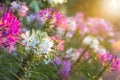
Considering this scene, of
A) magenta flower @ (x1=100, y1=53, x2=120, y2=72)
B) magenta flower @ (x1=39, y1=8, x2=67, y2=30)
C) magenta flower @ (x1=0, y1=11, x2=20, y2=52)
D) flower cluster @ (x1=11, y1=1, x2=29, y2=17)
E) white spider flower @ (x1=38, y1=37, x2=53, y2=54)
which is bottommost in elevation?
white spider flower @ (x1=38, y1=37, x2=53, y2=54)

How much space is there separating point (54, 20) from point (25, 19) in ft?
5.82

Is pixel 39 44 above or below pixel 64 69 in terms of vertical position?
below

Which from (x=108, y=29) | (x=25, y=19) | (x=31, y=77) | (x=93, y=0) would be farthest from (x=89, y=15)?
(x=31, y=77)

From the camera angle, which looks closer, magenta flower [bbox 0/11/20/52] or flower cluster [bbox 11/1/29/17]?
magenta flower [bbox 0/11/20/52]

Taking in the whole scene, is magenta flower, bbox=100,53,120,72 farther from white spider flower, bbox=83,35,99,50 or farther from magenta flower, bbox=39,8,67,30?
white spider flower, bbox=83,35,99,50

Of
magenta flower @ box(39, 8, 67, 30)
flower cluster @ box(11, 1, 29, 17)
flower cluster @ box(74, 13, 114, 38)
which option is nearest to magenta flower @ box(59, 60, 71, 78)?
magenta flower @ box(39, 8, 67, 30)

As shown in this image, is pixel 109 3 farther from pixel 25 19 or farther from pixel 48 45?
pixel 48 45

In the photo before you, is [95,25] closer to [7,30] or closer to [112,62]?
[112,62]

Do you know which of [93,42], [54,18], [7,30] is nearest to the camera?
[7,30]

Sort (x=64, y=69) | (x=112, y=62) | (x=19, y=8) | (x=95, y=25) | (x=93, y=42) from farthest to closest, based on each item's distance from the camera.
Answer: (x=95, y=25) < (x=93, y=42) < (x=19, y=8) < (x=64, y=69) < (x=112, y=62)

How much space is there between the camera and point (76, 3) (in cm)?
1402

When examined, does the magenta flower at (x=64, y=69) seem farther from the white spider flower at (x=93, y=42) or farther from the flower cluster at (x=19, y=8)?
the white spider flower at (x=93, y=42)

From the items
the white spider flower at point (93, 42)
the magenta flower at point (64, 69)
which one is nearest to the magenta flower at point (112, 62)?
the magenta flower at point (64, 69)

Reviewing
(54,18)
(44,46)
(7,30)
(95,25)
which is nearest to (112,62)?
(54,18)
